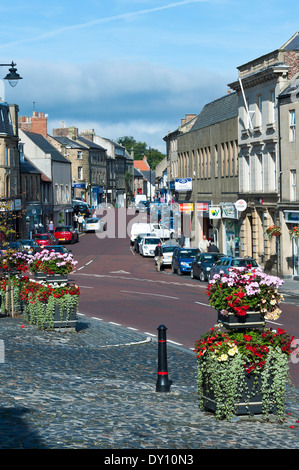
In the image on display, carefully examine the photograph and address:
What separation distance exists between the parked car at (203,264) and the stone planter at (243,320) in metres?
29.8

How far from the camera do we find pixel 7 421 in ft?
33.3

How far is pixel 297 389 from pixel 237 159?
120 feet

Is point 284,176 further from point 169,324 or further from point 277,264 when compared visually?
point 169,324

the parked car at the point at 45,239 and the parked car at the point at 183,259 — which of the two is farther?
the parked car at the point at 45,239

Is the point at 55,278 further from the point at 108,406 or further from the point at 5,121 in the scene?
the point at 5,121

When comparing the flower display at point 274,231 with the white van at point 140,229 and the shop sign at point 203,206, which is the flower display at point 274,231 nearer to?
the shop sign at point 203,206

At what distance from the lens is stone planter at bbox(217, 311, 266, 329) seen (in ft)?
35.2

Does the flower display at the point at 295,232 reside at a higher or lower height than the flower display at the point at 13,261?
higher

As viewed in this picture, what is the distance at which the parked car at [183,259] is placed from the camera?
4575 cm

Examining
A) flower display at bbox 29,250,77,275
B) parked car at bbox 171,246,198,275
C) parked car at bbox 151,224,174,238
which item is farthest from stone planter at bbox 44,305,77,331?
parked car at bbox 151,224,174,238

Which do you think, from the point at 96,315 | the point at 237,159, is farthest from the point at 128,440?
the point at 237,159

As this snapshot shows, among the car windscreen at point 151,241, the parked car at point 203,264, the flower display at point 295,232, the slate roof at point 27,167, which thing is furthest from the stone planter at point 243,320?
the slate roof at point 27,167

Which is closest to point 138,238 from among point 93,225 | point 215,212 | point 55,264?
point 215,212

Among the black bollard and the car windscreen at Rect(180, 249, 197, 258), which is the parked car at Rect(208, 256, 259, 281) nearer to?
the car windscreen at Rect(180, 249, 197, 258)
